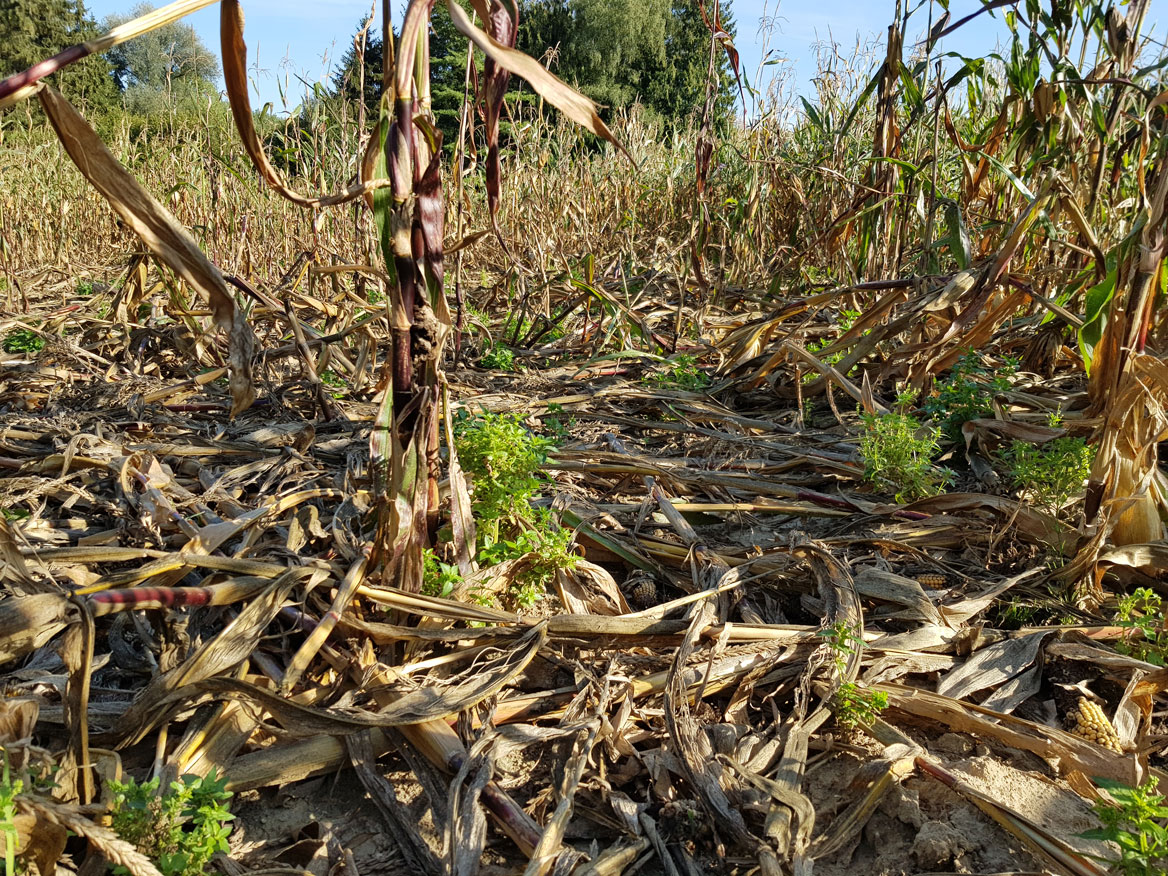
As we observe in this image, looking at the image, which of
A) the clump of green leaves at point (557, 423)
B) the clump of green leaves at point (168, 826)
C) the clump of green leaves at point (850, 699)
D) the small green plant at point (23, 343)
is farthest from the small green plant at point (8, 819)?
the small green plant at point (23, 343)

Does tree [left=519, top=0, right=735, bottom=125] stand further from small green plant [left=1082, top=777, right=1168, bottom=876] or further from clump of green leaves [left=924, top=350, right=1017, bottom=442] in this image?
small green plant [left=1082, top=777, right=1168, bottom=876]

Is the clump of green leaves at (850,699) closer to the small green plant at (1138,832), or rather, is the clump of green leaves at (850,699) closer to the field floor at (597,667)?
the field floor at (597,667)

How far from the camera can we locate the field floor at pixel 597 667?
1.25m

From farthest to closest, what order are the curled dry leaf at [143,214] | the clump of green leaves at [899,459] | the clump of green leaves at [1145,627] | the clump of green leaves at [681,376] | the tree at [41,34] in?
the tree at [41,34] < the clump of green leaves at [681,376] < the clump of green leaves at [899,459] < the clump of green leaves at [1145,627] < the curled dry leaf at [143,214]

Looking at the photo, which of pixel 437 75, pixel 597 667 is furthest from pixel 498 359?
pixel 437 75

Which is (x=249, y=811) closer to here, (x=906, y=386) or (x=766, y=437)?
(x=766, y=437)

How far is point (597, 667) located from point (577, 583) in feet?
0.78

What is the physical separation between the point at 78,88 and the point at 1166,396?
2586 cm

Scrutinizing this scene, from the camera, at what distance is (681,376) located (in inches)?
134

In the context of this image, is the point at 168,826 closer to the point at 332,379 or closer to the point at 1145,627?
the point at 1145,627

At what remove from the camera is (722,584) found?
175 cm

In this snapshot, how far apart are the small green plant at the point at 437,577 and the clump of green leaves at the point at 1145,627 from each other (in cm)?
133

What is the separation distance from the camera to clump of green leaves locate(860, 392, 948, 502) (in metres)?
2.17

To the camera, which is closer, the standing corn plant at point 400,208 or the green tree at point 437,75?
the standing corn plant at point 400,208
